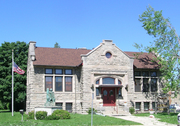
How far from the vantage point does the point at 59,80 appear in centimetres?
2947

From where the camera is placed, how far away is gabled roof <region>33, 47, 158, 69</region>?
29344 mm

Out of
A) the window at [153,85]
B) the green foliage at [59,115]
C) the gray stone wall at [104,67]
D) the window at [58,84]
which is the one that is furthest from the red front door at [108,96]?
the green foliage at [59,115]

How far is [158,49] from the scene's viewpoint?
28.8 meters

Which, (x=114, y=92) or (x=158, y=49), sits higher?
(x=158, y=49)

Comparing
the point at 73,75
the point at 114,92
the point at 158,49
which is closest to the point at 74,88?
the point at 73,75

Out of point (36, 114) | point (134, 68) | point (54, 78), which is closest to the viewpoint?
point (36, 114)

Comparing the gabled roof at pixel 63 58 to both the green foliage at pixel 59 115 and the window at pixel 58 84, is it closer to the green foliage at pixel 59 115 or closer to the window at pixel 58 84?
the window at pixel 58 84

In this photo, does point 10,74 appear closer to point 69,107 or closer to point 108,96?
point 69,107

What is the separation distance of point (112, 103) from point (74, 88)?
460 cm

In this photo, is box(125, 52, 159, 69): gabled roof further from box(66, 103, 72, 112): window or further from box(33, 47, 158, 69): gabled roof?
box(66, 103, 72, 112): window

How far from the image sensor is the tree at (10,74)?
3644cm

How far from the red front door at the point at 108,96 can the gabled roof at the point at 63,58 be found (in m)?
4.15

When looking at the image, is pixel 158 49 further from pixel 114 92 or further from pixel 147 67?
pixel 114 92

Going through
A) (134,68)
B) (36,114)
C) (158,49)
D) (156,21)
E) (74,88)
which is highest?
(156,21)
